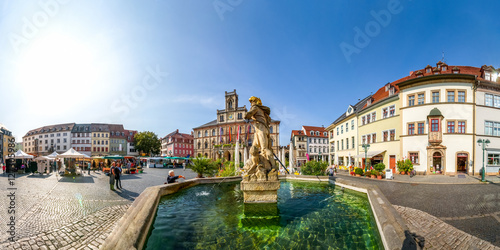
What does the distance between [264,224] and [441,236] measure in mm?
4199

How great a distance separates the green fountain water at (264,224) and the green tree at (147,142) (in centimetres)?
6733

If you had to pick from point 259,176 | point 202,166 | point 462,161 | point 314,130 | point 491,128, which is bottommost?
point 462,161

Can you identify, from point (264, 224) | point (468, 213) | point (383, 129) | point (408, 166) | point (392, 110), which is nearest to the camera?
point (264, 224)

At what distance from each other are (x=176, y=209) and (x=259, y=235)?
8.89ft

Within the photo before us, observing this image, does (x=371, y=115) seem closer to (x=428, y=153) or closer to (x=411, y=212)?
(x=428, y=153)

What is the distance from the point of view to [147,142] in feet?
219

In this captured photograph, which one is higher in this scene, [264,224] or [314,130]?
[314,130]

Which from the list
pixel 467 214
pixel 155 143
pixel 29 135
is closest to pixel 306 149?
pixel 155 143

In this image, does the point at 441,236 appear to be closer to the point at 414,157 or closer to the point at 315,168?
the point at 315,168

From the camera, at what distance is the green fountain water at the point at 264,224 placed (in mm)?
3781

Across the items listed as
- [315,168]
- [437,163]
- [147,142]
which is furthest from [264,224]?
[147,142]

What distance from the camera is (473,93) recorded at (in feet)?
74.3

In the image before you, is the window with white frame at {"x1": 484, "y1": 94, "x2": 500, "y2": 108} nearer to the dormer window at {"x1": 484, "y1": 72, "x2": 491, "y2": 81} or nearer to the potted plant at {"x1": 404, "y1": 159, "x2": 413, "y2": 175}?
the dormer window at {"x1": 484, "y1": 72, "x2": 491, "y2": 81}

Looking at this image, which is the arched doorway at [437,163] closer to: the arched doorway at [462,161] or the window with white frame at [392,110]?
the arched doorway at [462,161]
